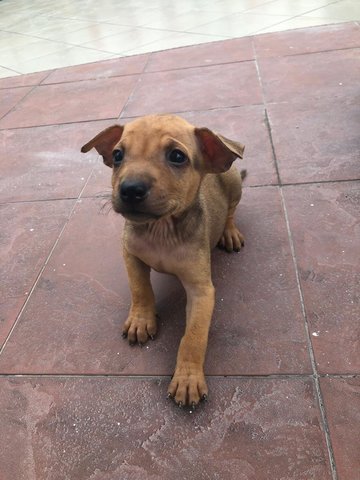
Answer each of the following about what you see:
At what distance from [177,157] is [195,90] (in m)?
4.15

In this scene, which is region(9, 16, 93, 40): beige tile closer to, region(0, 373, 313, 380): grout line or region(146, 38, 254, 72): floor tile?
region(146, 38, 254, 72): floor tile

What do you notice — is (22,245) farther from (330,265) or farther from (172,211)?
(330,265)

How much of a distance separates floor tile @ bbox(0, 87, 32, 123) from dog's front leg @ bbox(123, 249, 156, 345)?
4.59 metres

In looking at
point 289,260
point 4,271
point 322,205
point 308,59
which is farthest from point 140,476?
point 308,59

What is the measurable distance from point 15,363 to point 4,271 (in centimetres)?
96

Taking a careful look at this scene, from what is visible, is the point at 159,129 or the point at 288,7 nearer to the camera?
the point at 159,129

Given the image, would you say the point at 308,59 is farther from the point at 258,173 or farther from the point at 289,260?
the point at 289,260

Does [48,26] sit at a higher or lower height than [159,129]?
lower

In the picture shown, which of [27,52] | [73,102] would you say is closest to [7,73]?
[27,52]

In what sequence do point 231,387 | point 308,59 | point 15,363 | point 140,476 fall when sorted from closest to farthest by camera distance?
point 140,476
point 231,387
point 15,363
point 308,59

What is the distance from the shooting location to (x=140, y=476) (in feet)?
6.65

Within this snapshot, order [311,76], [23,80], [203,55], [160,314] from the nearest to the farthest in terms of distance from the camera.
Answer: [160,314]
[311,76]
[203,55]
[23,80]

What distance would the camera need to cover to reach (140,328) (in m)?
2.61

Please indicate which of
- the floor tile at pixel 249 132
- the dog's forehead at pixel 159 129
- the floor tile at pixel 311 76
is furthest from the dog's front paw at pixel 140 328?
the floor tile at pixel 311 76
